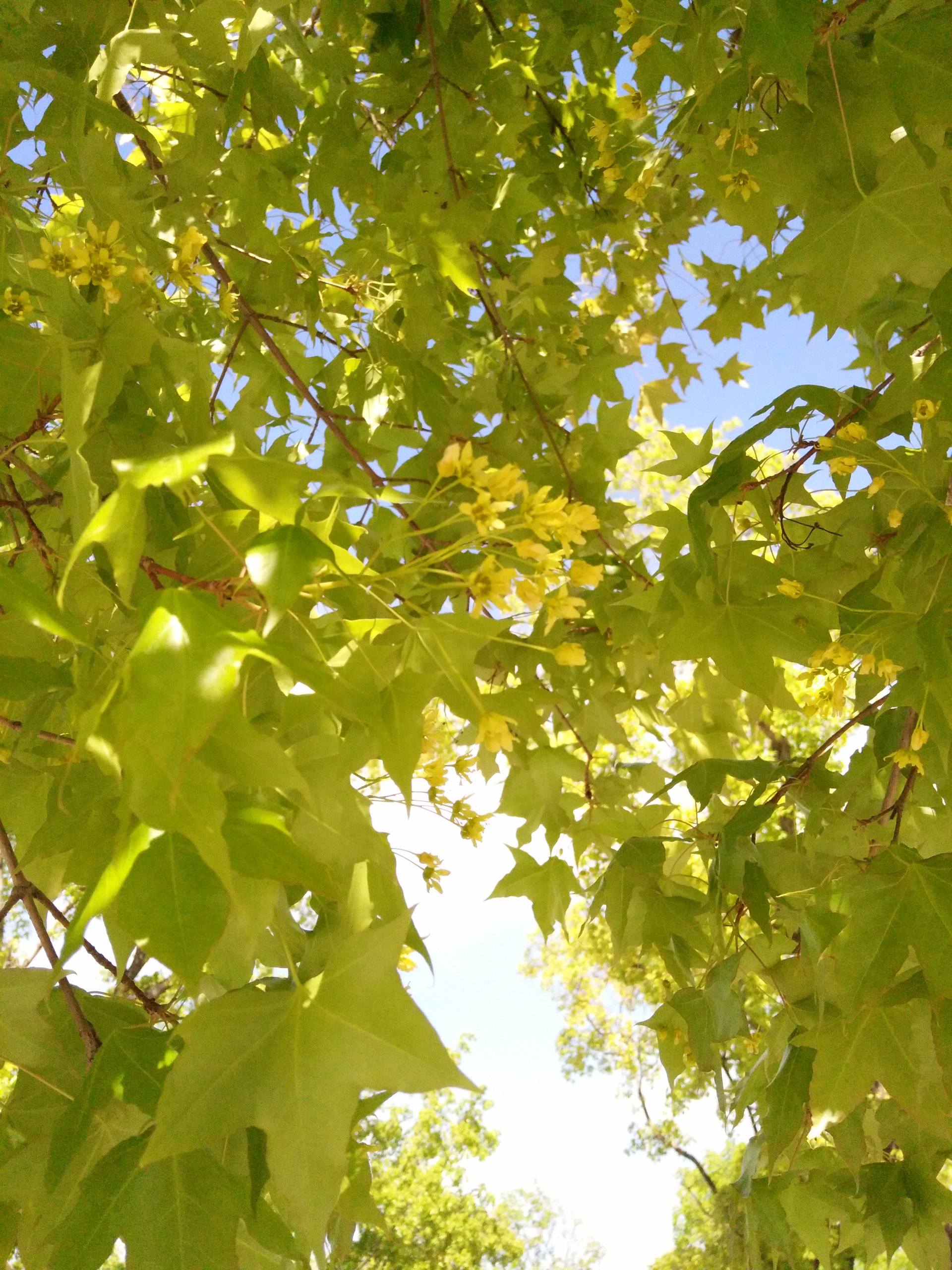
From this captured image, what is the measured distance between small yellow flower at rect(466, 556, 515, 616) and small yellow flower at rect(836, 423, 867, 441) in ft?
1.93

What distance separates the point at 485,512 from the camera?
2.31 ft

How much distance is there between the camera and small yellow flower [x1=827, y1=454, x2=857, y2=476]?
1.14 m

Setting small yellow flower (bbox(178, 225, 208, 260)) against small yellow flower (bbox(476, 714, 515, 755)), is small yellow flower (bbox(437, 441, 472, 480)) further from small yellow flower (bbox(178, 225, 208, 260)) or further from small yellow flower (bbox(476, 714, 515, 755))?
small yellow flower (bbox(178, 225, 208, 260))

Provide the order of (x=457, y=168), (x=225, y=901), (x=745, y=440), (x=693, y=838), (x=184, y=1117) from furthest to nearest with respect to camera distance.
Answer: (x=457, y=168) < (x=693, y=838) < (x=745, y=440) < (x=184, y=1117) < (x=225, y=901)

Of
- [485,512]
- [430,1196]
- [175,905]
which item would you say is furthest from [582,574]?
[430,1196]

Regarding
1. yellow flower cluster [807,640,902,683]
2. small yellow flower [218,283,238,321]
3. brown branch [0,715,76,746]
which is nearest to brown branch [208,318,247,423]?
small yellow flower [218,283,238,321]

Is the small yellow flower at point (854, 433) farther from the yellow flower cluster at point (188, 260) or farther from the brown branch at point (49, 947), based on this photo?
the brown branch at point (49, 947)

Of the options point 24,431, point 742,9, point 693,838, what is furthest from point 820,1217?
point 742,9

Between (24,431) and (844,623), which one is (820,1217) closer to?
(844,623)

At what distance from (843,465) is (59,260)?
0.88m

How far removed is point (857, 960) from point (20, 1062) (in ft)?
2.73

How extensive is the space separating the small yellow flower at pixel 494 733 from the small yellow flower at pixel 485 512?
6.0 inches

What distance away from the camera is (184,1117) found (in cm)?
71

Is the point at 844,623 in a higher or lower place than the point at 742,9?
lower
